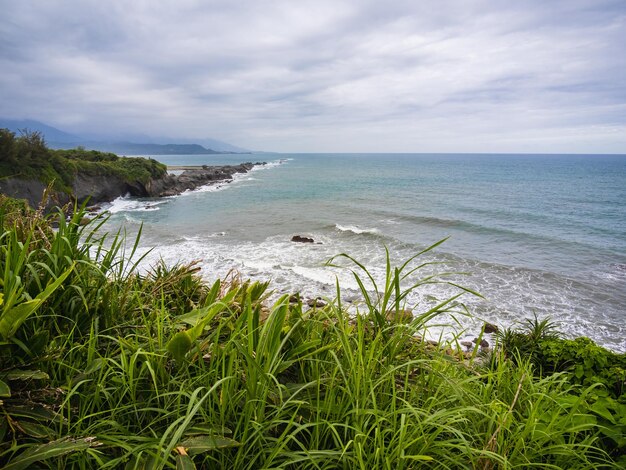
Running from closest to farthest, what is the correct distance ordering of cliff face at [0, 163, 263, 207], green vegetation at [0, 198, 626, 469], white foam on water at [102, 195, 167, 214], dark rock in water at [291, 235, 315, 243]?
green vegetation at [0, 198, 626, 469], dark rock in water at [291, 235, 315, 243], cliff face at [0, 163, 263, 207], white foam on water at [102, 195, 167, 214]

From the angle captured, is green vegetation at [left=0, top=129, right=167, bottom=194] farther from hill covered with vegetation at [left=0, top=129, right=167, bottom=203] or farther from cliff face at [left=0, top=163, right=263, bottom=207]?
cliff face at [left=0, top=163, right=263, bottom=207]

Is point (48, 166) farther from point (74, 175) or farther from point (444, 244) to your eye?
point (444, 244)

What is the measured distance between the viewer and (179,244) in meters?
18.6

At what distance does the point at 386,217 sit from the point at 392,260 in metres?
11.8

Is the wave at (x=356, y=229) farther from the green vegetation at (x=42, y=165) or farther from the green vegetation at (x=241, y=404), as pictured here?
the green vegetation at (x=241, y=404)

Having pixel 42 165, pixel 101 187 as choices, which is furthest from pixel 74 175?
pixel 101 187

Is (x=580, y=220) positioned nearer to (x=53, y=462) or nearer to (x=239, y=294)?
(x=239, y=294)

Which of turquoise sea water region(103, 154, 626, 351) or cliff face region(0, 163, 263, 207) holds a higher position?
cliff face region(0, 163, 263, 207)

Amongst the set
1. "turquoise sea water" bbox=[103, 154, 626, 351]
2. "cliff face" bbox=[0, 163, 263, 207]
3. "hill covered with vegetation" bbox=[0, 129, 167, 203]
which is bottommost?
"turquoise sea water" bbox=[103, 154, 626, 351]

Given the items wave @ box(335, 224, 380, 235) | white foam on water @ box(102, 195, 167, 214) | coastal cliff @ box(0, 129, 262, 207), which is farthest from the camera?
white foam on water @ box(102, 195, 167, 214)

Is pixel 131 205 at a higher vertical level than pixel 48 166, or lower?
lower

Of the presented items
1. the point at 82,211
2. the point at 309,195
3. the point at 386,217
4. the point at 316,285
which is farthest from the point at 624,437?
the point at 309,195

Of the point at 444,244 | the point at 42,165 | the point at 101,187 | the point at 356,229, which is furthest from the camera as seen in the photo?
the point at 101,187

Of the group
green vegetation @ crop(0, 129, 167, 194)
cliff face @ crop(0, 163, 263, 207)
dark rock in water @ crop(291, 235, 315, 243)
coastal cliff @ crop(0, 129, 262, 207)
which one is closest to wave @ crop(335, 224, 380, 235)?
dark rock in water @ crop(291, 235, 315, 243)
